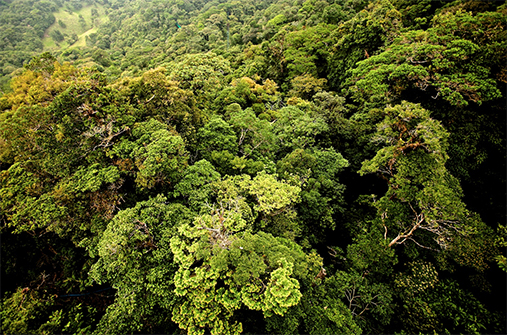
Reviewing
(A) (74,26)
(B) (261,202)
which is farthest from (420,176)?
(A) (74,26)

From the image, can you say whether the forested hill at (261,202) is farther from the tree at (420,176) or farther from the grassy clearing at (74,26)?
the grassy clearing at (74,26)

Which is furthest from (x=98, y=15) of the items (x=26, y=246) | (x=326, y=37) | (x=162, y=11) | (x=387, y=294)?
(x=387, y=294)

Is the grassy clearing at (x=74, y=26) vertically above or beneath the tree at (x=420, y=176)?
above

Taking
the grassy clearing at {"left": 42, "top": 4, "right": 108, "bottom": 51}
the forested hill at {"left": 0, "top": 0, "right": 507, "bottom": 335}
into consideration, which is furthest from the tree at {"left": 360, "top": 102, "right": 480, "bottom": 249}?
the grassy clearing at {"left": 42, "top": 4, "right": 108, "bottom": 51}

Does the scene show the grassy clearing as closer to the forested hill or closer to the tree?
the forested hill

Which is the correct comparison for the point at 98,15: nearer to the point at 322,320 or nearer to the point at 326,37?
the point at 326,37

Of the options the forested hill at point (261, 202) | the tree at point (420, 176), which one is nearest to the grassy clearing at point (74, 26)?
the forested hill at point (261, 202)

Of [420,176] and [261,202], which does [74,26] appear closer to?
[261,202]

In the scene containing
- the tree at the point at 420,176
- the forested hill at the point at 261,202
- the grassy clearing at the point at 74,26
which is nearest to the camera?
the forested hill at the point at 261,202
